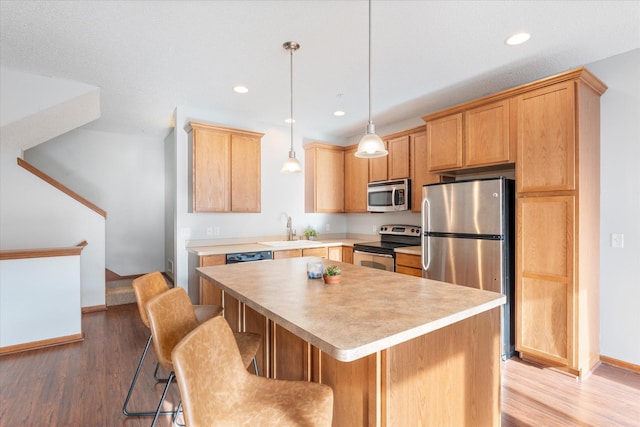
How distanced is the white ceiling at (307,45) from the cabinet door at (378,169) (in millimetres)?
884

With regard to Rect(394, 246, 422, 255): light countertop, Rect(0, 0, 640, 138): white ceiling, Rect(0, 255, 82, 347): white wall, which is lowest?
Rect(0, 255, 82, 347): white wall

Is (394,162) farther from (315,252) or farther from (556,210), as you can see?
(556,210)

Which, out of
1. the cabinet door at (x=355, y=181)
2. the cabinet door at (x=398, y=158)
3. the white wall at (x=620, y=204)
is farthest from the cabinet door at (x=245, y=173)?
the white wall at (x=620, y=204)

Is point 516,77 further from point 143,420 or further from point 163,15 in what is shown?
point 143,420

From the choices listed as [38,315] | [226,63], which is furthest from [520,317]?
[38,315]

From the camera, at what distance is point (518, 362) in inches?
110

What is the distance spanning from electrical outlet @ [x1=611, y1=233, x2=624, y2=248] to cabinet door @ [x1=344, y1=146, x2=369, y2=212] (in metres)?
2.71

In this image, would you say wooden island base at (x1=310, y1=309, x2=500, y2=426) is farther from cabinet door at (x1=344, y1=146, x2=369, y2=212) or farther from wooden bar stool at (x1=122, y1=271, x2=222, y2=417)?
cabinet door at (x1=344, y1=146, x2=369, y2=212)

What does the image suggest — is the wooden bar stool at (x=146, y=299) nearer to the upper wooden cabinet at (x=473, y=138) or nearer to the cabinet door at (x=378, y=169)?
the upper wooden cabinet at (x=473, y=138)

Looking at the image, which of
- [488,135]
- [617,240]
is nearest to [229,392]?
[488,135]

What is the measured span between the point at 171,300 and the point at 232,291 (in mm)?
313

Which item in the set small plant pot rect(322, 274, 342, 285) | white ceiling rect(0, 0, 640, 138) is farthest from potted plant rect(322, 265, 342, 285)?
white ceiling rect(0, 0, 640, 138)

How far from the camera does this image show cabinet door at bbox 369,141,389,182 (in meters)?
4.34

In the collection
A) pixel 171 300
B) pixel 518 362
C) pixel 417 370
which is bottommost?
pixel 518 362
